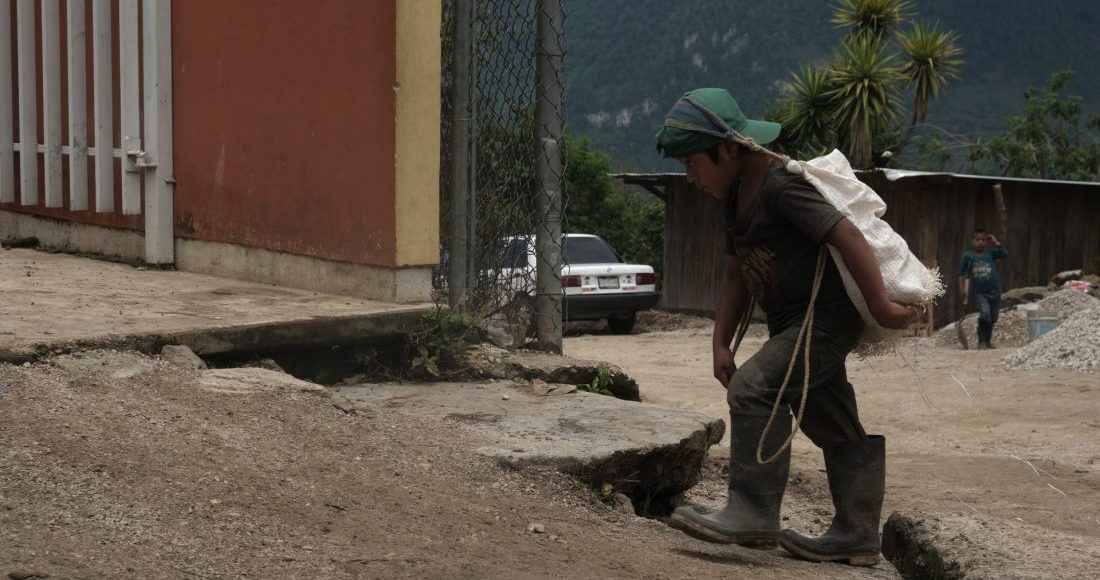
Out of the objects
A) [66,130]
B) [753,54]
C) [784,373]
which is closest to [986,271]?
[66,130]

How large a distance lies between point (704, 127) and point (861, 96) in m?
20.0

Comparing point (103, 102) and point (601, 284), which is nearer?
point (103, 102)

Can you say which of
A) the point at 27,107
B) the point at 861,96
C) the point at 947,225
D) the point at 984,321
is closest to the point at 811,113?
the point at 861,96

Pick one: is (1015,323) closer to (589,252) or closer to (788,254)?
(589,252)

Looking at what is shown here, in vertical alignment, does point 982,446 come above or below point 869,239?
below

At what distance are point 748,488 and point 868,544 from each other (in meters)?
0.50

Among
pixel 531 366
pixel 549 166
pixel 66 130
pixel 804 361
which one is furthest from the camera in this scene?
pixel 66 130

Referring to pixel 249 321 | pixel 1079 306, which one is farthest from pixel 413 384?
pixel 1079 306

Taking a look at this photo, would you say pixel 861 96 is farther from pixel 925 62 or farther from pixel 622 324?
pixel 622 324

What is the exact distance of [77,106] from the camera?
7340 millimetres

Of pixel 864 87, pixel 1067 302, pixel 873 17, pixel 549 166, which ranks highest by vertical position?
pixel 873 17

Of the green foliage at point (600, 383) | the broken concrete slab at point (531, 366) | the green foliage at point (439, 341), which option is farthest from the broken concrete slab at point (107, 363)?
the green foliage at point (600, 383)

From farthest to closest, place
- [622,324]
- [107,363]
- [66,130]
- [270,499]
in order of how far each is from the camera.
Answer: [622,324] < [66,130] < [107,363] < [270,499]

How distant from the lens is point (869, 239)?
141 inches
